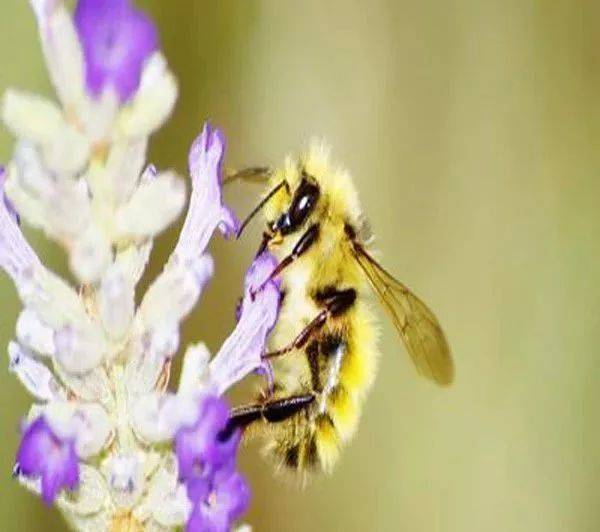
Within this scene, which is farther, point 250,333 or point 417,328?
point 417,328

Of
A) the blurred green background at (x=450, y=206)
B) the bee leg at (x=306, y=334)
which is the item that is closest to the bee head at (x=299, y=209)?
the bee leg at (x=306, y=334)

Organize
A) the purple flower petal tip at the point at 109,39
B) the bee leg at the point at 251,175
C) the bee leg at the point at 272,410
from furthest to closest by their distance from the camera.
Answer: the bee leg at the point at 251,175 < the bee leg at the point at 272,410 < the purple flower petal tip at the point at 109,39

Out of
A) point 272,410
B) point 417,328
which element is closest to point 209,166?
point 272,410

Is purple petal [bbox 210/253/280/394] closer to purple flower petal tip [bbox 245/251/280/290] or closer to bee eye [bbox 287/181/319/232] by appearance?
purple flower petal tip [bbox 245/251/280/290]

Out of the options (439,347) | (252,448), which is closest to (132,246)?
(439,347)

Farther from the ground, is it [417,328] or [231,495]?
[417,328]

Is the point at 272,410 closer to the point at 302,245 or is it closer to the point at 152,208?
the point at 302,245

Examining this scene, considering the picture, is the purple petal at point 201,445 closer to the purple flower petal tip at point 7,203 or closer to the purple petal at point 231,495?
the purple petal at point 231,495
